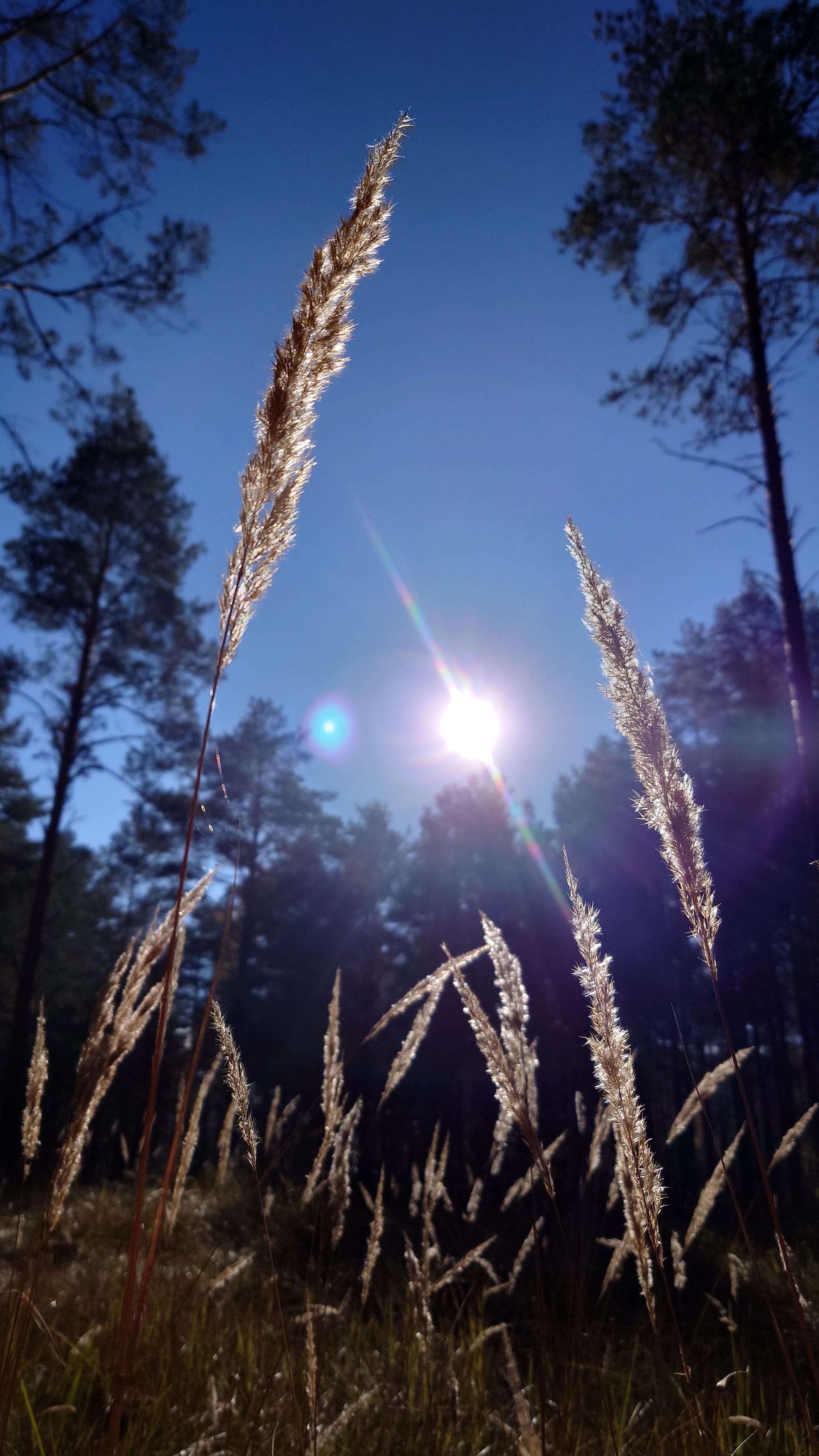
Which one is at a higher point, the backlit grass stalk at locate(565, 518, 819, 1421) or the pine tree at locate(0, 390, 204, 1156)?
the pine tree at locate(0, 390, 204, 1156)

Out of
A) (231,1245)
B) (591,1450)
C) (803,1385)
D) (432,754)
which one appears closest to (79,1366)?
(591,1450)

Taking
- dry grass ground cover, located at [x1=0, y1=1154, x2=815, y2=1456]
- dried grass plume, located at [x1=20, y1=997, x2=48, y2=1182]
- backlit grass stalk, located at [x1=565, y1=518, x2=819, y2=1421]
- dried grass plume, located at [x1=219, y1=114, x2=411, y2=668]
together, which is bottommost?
dry grass ground cover, located at [x1=0, y1=1154, x2=815, y2=1456]

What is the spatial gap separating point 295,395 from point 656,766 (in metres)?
0.79

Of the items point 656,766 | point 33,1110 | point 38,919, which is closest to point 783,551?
point 656,766

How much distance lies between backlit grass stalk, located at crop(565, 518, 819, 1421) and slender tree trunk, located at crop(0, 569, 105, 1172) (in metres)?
10.3

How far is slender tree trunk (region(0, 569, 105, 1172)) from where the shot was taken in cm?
1028

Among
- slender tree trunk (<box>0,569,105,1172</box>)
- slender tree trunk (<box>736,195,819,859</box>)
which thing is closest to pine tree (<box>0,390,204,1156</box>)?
→ slender tree trunk (<box>0,569,105,1172</box>)

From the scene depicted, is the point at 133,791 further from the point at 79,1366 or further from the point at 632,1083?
the point at 632,1083

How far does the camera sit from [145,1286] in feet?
3.46

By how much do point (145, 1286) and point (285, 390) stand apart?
4.31 ft

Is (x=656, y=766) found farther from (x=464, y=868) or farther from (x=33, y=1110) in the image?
(x=464, y=868)

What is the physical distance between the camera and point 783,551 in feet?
22.9

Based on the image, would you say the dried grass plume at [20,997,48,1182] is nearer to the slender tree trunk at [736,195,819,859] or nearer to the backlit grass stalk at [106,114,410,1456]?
the backlit grass stalk at [106,114,410,1456]

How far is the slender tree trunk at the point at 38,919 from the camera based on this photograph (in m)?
10.3
